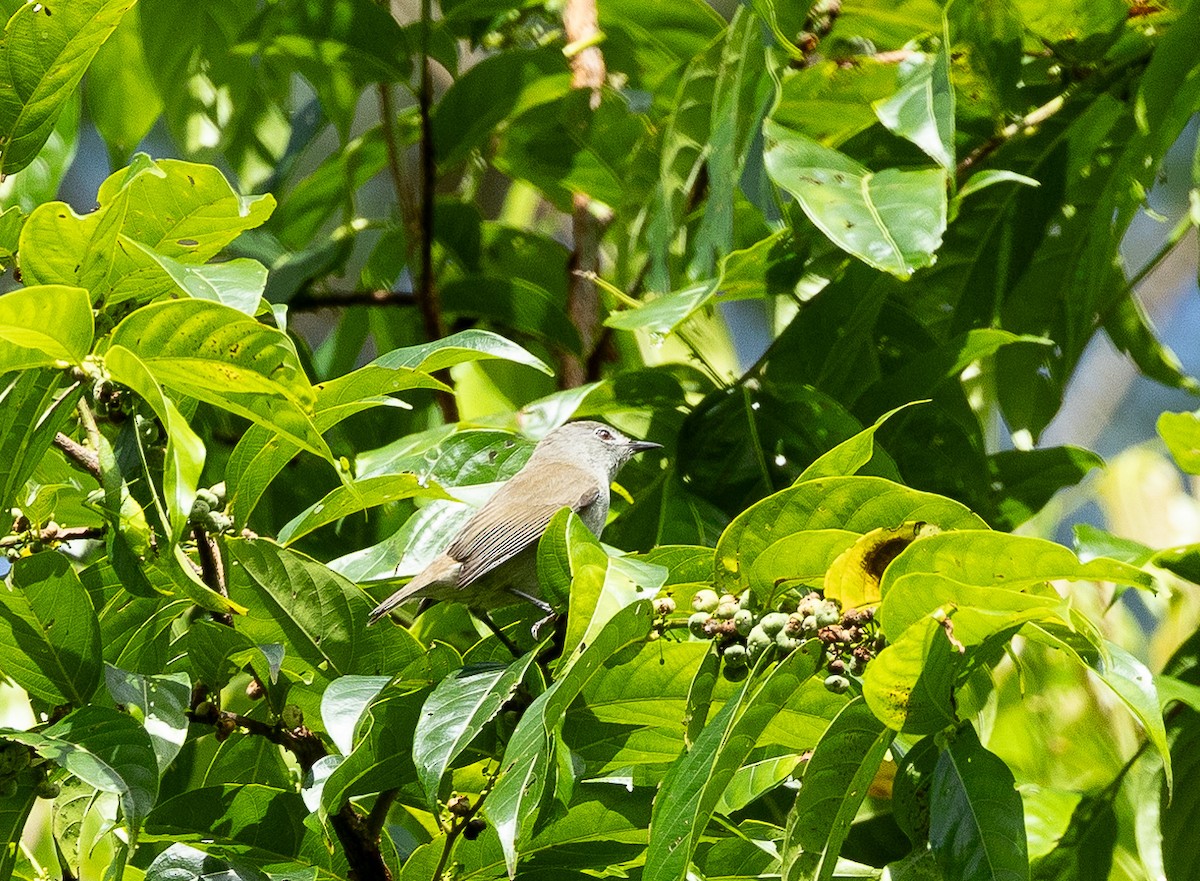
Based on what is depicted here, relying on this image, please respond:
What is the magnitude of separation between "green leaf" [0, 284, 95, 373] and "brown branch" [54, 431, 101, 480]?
29cm

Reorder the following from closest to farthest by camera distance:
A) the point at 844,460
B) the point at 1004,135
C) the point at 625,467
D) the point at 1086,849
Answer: the point at 844,460, the point at 1086,849, the point at 1004,135, the point at 625,467

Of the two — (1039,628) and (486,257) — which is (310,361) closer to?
(486,257)

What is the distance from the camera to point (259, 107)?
416 cm

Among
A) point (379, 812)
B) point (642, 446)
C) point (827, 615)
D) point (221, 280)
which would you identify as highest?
point (221, 280)

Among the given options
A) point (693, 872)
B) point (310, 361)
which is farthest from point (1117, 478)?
point (693, 872)

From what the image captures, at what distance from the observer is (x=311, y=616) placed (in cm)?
189

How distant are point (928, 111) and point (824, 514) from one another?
1156mm

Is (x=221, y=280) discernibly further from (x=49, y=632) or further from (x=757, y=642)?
(x=757, y=642)

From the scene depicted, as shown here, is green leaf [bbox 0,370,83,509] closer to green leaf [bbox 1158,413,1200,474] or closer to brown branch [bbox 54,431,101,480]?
brown branch [bbox 54,431,101,480]

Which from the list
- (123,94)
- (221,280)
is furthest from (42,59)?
(123,94)

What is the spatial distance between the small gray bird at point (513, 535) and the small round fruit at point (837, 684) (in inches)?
28.7

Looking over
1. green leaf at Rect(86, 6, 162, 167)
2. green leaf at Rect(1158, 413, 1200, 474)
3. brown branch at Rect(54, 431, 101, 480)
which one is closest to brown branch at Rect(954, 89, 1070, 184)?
green leaf at Rect(1158, 413, 1200, 474)

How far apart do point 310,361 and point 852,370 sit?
137 centimetres

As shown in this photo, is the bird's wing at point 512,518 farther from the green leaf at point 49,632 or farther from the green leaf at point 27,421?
the green leaf at point 27,421
